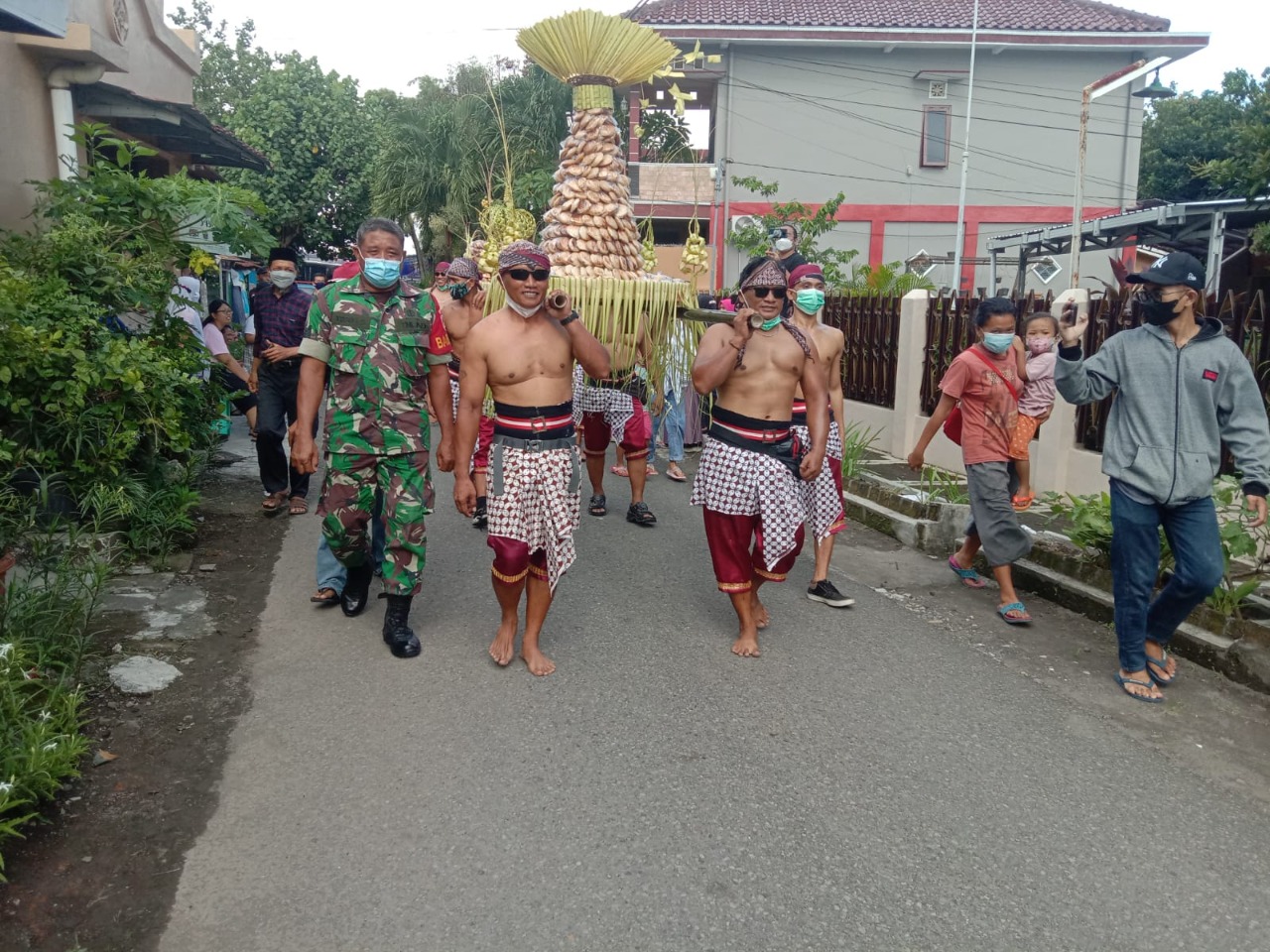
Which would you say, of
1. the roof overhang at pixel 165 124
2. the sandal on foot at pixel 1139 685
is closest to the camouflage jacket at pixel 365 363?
the sandal on foot at pixel 1139 685

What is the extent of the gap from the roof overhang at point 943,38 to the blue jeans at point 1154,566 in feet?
66.3

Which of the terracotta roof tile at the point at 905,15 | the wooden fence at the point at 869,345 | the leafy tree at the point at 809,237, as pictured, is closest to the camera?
the wooden fence at the point at 869,345

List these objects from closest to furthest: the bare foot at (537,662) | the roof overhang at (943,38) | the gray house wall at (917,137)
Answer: the bare foot at (537,662) < the roof overhang at (943,38) < the gray house wall at (917,137)

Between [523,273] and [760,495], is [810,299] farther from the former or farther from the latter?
[523,273]

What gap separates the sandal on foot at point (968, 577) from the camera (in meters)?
6.09

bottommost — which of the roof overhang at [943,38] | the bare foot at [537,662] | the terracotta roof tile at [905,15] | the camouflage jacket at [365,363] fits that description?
the bare foot at [537,662]

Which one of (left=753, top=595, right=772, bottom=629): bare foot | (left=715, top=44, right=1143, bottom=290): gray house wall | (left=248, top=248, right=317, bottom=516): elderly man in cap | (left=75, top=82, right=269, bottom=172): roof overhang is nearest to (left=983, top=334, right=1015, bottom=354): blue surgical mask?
(left=753, top=595, right=772, bottom=629): bare foot

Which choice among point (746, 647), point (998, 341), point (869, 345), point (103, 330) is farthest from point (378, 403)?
point (869, 345)

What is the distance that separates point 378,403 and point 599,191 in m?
1.52

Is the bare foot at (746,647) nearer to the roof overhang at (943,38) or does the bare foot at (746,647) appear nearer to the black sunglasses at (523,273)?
the black sunglasses at (523,273)

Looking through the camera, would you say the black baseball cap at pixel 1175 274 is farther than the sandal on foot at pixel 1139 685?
No

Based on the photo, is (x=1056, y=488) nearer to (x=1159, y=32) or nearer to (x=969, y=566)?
(x=969, y=566)

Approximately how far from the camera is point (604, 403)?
7.27 meters

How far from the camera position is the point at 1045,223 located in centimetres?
2417
